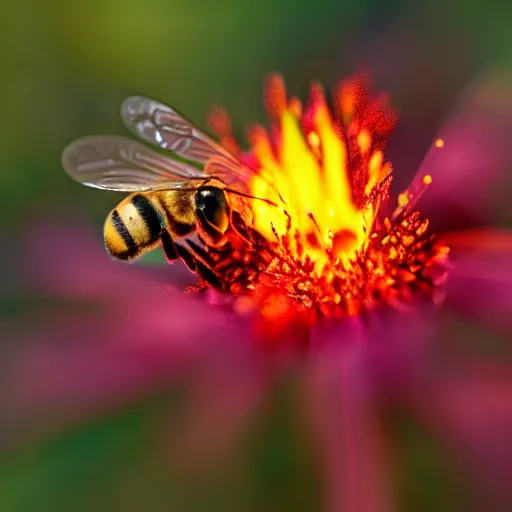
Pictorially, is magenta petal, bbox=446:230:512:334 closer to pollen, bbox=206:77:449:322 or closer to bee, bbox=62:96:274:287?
pollen, bbox=206:77:449:322

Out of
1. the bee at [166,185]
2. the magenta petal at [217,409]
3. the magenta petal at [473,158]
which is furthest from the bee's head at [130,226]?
the magenta petal at [473,158]

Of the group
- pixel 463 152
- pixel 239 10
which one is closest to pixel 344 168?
pixel 463 152

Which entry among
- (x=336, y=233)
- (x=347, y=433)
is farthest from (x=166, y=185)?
(x=347, y=433)

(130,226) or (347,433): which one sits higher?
(130,226)


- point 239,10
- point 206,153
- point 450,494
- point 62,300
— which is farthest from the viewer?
point 239,10

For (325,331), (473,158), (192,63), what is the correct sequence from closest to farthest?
(325,331) < (473,158) < (192,63)

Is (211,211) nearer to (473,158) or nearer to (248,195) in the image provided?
(248,195)

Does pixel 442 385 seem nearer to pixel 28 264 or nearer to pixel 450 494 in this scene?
pixel 450 494
